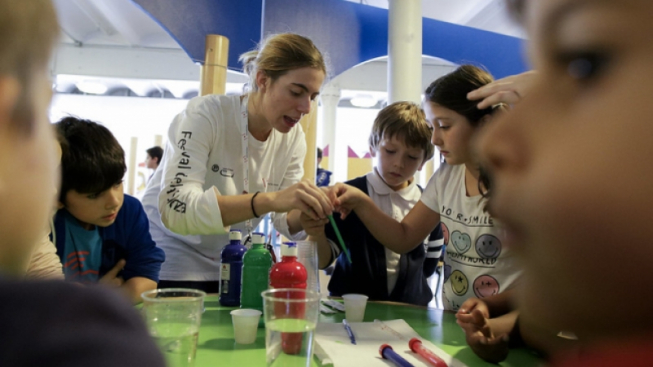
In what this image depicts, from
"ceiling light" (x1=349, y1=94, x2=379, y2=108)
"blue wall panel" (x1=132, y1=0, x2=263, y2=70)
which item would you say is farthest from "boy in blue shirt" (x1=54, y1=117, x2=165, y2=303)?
"ceiling light" (x1=349, y1=94, x2=379, y2=108)

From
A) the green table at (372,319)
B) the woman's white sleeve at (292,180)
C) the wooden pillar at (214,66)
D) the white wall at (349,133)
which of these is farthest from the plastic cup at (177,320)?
the white wall at (349,133)

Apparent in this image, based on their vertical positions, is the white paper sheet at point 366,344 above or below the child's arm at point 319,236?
below

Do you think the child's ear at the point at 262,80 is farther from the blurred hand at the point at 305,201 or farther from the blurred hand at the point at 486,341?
the blurred hand at the point at 486,341

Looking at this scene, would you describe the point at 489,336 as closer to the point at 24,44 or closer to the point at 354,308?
the point at 354,308

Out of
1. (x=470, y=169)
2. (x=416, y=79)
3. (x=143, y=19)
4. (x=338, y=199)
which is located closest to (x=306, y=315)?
(x=338, y=199)

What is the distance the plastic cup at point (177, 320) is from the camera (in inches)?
25.6

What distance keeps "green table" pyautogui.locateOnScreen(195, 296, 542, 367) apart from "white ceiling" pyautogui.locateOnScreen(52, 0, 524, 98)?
14.9ft

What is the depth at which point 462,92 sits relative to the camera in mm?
1239

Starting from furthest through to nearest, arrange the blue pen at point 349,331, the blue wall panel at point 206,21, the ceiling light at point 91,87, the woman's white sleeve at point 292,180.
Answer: the ceiling light at point 91,87 < the blue wall panel at point 206,21 < the woman's white sleeve at point 292,180 < the blue pen at point 349,331

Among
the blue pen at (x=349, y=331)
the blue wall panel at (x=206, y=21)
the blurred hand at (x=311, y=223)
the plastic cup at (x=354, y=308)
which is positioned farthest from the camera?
the blue wall panel at (x=206, y=21)

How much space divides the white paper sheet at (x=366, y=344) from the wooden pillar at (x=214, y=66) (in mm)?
1564

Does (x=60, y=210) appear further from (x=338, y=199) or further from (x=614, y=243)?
(x=614, y=243)

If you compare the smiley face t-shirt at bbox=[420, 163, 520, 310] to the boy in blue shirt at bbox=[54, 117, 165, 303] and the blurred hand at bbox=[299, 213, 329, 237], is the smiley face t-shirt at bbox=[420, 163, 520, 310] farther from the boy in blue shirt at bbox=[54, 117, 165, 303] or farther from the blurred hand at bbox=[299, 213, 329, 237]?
the boy in blue shirt at bbox=[54, 117, 165, 303]

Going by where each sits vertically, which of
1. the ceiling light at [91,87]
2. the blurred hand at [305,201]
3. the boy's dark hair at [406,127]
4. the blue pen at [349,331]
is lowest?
the blue pen at [349,331]
